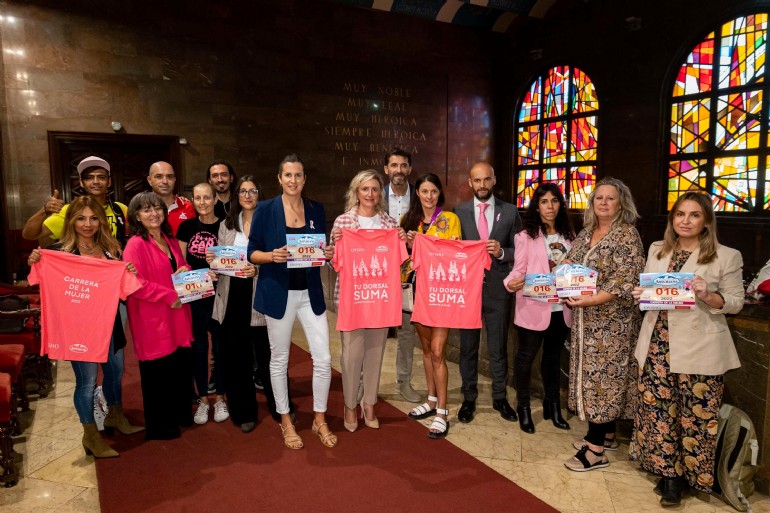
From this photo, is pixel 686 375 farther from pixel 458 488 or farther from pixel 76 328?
pixel 76 328

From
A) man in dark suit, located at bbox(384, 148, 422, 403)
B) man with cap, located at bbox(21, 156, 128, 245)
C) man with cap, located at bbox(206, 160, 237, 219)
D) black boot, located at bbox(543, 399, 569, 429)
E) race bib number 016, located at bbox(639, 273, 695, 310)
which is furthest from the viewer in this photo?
man in dark suit, located at bbox(384, 148, 422, 403)

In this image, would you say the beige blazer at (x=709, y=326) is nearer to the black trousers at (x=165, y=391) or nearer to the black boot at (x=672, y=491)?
the black boot at (x=672, y=491)

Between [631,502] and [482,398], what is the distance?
4.99 feet

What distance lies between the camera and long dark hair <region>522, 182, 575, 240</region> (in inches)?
131

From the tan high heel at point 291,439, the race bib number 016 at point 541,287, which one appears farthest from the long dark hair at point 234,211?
the race bib number 016 at point 541,287

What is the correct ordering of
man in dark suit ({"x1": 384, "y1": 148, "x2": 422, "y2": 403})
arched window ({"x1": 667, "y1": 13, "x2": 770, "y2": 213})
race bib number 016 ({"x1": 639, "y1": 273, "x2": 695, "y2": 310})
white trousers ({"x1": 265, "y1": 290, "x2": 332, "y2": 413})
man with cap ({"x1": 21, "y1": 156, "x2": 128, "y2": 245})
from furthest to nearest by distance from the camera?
arched window ({"x1": 667, "y1": 13, "x2": 770, "y2": 213}), man in dark suit ({"x1": 384, "y1": 148, "x2": 422, "y2": 403}), man with cap ({"x1": 21, "y1": 156, "x2": 128, "y2": 245}), white trousers ({"x1": 265, "y1": 290, "x2": 332, "y2": 413}), race bib number 016 ({"x1": 639, "y1": 273, "x2": 695, "y2": 310})

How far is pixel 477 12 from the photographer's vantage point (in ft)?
37.0

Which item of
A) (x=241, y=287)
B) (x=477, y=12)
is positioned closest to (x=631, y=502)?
(x=241, y=287)

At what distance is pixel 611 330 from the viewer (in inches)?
110

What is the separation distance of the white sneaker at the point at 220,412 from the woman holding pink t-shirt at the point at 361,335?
2.98 feet

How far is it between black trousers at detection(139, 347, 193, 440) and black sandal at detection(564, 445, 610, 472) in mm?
2531

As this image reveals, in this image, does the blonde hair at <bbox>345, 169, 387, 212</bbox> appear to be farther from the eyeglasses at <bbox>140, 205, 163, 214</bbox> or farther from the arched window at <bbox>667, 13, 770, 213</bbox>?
the arched window at <bbox>667, 13, 770, 213</bbox>

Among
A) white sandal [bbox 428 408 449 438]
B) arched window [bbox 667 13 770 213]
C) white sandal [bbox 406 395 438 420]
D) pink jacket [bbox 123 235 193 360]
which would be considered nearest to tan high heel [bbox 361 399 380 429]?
white sandal [bbox 406 395 438 420]

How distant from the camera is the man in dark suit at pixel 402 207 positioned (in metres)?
3.96
